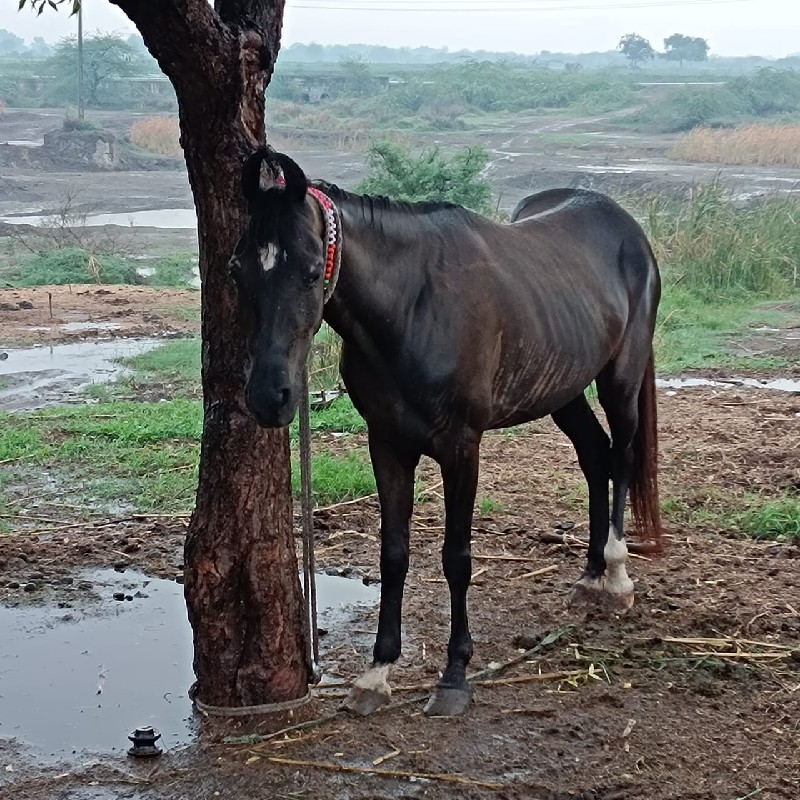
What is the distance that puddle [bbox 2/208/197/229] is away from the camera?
75.6ft

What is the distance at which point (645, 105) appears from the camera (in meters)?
48.0

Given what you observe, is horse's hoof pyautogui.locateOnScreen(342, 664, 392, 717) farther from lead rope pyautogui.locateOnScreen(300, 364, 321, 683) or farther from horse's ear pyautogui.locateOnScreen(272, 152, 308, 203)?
horse's ear pyautogui.locateOnScreen(272, 152, 308, 203)

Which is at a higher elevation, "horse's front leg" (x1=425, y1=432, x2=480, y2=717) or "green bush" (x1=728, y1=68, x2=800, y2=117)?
"green bush" (x1=728, y1=68, x2=800, y2=117)

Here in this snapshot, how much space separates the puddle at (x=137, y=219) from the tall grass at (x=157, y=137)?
9.00 metres

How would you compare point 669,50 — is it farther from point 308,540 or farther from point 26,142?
point 308,540

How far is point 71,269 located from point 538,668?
13.5 m

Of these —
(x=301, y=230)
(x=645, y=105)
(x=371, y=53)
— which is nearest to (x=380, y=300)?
(x=301, y=230)

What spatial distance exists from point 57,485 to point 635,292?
12.3 feet

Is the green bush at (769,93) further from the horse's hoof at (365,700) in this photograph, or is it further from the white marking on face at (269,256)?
the white marking on face at (269,256)

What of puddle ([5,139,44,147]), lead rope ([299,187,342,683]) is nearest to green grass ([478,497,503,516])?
lead rope ([299,187,342,683])

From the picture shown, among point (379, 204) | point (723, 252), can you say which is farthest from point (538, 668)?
Answer: point (723, 252)

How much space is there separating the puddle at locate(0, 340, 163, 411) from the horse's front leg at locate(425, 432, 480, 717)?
19.1 feet

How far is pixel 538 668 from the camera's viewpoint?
4.66 meters

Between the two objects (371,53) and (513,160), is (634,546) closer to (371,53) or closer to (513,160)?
(513,160)
